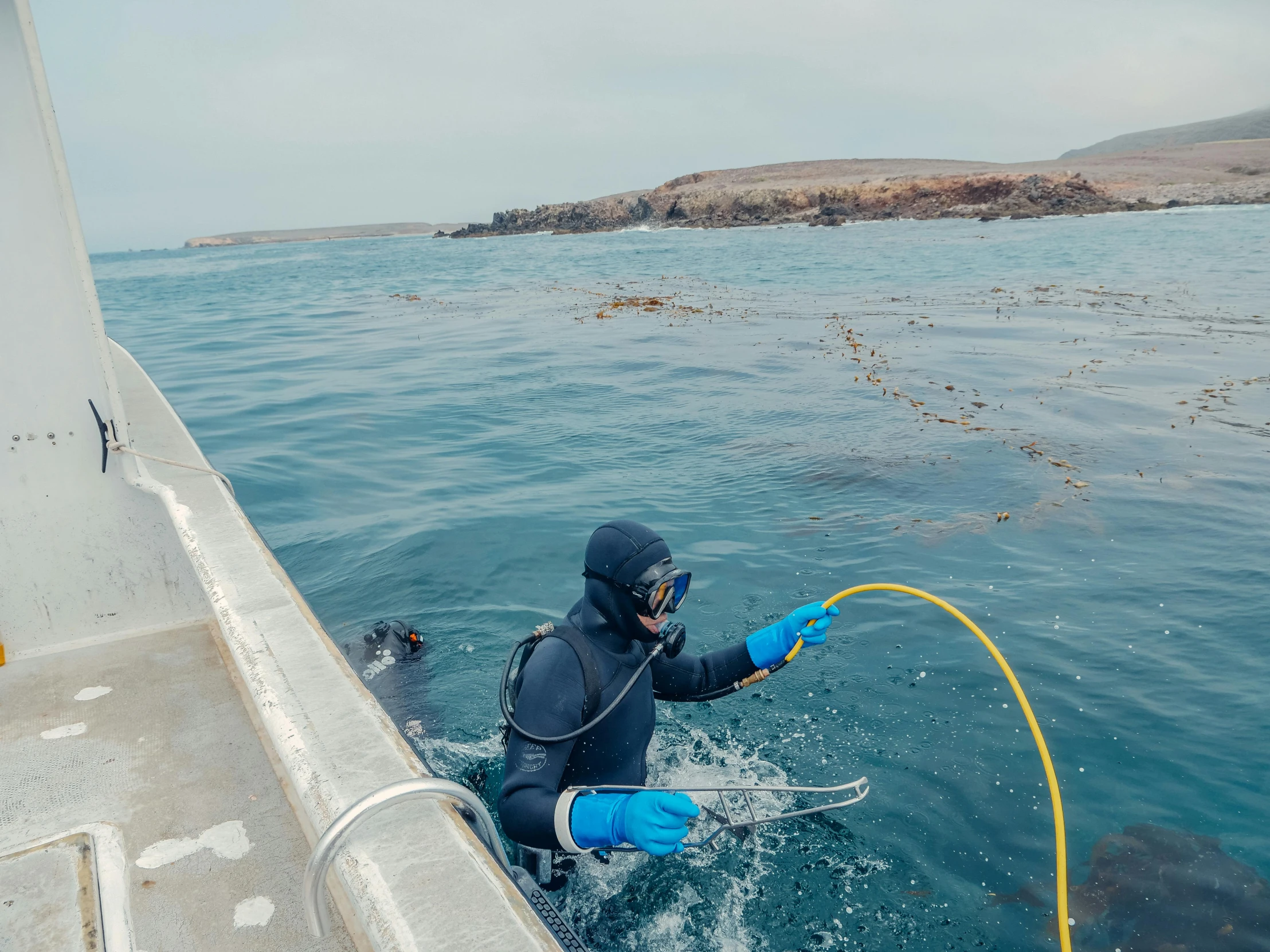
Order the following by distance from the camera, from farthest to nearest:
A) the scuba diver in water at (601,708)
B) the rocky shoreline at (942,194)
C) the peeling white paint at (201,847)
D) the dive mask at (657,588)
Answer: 1. the rocky shoreline at (942,194)
2. the dive mask at (657,588)
3. the scuba diver in water at (601,708)
4. the peeling white paint at (201,847)

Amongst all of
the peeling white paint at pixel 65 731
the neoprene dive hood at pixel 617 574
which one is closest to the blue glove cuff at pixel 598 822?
the neoprene dive hood at pixel 617 574

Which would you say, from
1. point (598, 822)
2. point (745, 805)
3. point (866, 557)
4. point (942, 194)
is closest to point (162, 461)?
point (598, 822)

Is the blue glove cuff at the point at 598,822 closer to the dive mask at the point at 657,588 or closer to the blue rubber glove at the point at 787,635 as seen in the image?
the dive mask at the point at 657,588

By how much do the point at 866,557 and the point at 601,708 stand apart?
13.3 feet

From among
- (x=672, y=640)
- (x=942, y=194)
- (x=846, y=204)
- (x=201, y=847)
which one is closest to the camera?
(x=201, y=847)

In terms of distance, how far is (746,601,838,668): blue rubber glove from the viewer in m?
3.75

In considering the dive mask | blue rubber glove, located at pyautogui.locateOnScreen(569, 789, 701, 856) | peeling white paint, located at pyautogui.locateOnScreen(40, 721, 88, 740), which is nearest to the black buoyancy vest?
the dive mask

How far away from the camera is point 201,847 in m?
Answer: 2.40

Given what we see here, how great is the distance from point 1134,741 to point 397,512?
21.5 feet

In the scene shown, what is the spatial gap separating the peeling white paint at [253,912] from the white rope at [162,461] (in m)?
2.39

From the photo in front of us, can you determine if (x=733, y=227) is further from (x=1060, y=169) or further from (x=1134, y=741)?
(x=1134, y=741)

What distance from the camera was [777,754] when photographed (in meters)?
4.55

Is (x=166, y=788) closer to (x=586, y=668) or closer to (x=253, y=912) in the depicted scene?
(x=253, y=912)

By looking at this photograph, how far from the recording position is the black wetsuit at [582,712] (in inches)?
113
